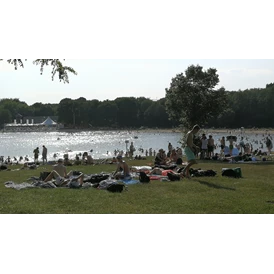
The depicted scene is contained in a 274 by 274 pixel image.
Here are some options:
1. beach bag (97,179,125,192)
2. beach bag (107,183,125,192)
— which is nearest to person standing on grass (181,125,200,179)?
beach bag (97,179,125,192)

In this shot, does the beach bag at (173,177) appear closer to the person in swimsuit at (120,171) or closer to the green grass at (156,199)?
the green grass at (156,199)

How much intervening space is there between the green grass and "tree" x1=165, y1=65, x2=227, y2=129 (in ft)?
50.9

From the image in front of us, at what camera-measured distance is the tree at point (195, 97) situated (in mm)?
25609

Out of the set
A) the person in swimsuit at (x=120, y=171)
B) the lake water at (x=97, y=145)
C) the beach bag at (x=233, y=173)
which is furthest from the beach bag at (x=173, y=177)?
the lake water at (x=97, y=145)

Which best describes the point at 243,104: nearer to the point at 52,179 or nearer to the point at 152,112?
the point at 152,112

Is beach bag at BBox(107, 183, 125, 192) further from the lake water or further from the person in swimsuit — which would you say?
the lake water

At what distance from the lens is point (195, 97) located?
84.6 feet

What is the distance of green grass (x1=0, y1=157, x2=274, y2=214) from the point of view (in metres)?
7.00

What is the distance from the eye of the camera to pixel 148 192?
8.90 metres

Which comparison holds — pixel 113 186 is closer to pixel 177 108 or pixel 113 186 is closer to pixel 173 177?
pixel 173 177

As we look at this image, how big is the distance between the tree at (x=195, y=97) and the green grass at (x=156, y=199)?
1552 centimetres

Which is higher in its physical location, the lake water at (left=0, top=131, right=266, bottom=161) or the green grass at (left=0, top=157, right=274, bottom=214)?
the green grass at (left=0, top=157, right=274, bottom=214)
